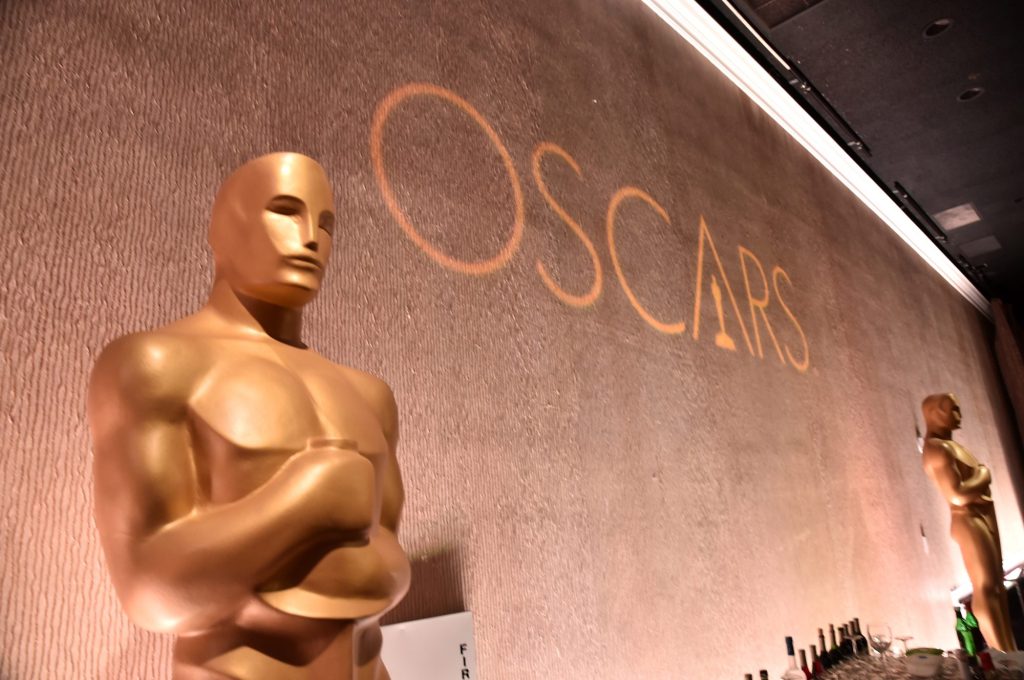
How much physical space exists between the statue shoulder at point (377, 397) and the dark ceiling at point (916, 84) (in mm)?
3120

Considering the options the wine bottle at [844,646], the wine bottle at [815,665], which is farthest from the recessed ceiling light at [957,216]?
the wine bottle at [815,665]

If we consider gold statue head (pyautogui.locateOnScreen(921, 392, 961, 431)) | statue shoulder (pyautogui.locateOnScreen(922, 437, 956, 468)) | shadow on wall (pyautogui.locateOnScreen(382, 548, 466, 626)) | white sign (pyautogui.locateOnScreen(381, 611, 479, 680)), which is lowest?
white sign (pyautogui.locateOnScreen(381, 611, 479, 680))

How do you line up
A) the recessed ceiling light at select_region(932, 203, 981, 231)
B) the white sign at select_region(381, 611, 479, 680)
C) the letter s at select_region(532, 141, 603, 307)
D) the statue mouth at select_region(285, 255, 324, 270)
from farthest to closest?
the recessed ceiling light at select_region(932, 203, 981, 231)
the letter s at select_region(532, 141, 603, 307)
the white sign at select_region(381, 611, 479, 680)
the statue mouth at select_region(285, 255, 324, 270)

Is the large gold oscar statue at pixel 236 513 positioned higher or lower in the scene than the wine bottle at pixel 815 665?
higher

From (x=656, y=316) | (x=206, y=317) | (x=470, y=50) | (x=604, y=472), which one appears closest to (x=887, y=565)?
(x=656, y=316)

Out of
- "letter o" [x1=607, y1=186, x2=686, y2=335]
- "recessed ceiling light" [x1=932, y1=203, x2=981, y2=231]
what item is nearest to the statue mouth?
"letter o" [x1=607, y1=186, x2=686, y2=335]

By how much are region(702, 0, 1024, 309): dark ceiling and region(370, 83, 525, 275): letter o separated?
6.58ft

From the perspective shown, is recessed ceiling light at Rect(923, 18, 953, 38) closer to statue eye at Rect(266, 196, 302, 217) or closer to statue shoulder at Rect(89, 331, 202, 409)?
statue eye at Rect(266, 196, 302, 217)

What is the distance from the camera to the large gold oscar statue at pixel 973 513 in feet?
11.1

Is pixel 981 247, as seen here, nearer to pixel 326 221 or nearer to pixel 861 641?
pixel 861 641

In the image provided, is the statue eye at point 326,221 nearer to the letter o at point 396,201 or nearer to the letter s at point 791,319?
the letter o at point 396,201

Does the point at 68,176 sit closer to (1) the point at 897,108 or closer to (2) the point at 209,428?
(2) the point at 209,428

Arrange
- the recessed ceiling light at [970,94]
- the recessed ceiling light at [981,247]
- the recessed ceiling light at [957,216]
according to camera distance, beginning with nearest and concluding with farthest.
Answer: the recessed ceiling light at [970,94] → the recessed ceiling light at [957,216] → the recessed ceiling light at [981,247]

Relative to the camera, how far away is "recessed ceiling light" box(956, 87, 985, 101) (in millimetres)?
4535
